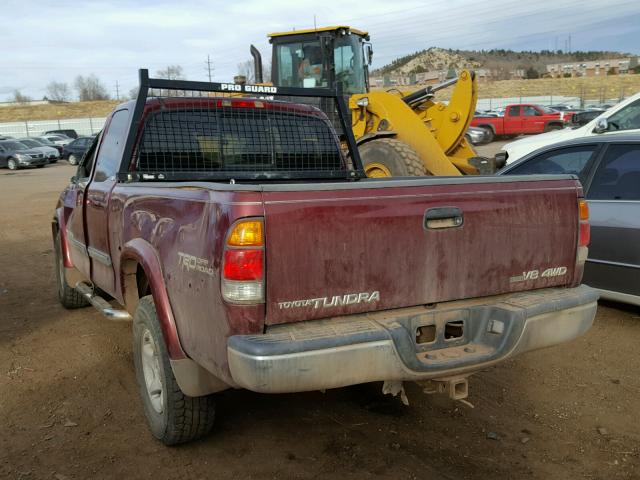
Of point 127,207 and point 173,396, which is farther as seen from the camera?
point 127,207

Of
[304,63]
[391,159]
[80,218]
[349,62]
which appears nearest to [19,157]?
[304,63]

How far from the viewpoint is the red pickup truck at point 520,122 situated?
31.7 meters

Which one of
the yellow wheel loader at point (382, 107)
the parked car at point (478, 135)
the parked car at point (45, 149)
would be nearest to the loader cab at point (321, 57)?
the yellow wheel loader at point (382, 107)

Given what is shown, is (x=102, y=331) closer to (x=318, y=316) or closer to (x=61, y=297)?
(x=61, y=297)

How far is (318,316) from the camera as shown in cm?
284

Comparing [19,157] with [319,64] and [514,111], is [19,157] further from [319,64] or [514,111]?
[319,64]

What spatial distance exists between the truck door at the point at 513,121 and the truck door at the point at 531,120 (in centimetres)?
25

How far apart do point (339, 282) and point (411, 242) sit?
418mm

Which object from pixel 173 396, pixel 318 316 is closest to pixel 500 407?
pixel 318 316

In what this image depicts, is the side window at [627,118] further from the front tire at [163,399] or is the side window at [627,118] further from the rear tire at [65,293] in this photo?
the front tire at [163,399]

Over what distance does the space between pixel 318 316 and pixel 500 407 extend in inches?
71.0

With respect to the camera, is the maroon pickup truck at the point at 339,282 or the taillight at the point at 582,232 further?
the taillight at the point at 582,232

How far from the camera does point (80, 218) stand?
5.20 meters

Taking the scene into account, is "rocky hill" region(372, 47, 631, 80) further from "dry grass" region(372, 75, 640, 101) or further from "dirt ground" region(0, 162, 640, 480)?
"dirt ground" region(0, 162, 640, 480)
